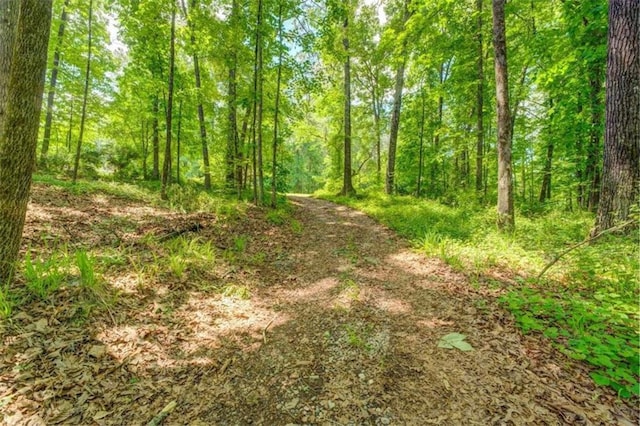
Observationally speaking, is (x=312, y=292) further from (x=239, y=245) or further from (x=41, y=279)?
(x=41, y=279)

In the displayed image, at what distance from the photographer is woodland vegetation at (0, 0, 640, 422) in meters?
3.02

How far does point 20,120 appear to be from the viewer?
3.00 meters

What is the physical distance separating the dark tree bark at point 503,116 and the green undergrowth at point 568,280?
45 cm

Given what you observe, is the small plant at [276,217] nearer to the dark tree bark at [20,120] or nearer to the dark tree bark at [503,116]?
the dark tree bark at [20,120]

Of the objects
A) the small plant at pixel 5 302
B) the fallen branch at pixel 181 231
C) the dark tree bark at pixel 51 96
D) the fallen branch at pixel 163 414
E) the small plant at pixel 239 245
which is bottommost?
the fallen branch at pixel 163 414

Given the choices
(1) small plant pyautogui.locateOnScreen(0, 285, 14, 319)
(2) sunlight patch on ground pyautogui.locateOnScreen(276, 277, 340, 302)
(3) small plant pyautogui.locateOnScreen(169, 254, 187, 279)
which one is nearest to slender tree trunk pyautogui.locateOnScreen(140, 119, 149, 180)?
(3) small plant pyautogui.locateOnScreen(169, 254, 187, 279)

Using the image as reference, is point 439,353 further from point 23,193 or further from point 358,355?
point 23,193

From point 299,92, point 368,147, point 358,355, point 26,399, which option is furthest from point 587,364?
point 368,147

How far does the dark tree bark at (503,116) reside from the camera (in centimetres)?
591

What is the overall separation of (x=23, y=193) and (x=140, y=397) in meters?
2.84

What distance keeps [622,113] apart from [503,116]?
191 centimetres

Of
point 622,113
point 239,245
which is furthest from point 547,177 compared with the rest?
point 239,245

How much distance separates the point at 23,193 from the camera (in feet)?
10.2

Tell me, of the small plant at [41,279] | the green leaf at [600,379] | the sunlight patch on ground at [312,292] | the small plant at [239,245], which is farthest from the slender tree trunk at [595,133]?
the small plant at [41,279]
